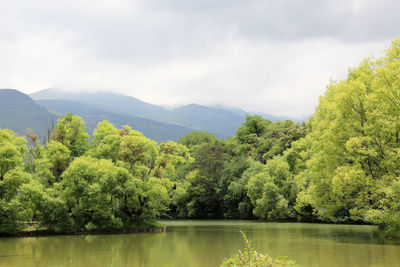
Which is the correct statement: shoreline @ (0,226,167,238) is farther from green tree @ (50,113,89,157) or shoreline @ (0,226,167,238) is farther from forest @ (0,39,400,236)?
green tree @ (50,113,89,157)

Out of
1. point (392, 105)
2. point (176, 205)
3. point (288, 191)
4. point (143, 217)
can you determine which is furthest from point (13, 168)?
point (176, 205)

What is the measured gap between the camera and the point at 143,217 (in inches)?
1714

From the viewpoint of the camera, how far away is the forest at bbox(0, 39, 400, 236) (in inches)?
1055

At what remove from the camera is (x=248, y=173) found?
65.3 metres

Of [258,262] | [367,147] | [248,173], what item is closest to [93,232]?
[367,147]

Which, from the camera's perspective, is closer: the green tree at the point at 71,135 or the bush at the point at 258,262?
the bush at the point at 258,262

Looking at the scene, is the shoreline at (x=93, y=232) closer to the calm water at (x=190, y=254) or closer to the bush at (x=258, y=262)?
the calm water at (x=190, y=254)

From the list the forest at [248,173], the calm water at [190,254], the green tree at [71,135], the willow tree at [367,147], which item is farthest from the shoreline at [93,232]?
the willow tree at [367,147]

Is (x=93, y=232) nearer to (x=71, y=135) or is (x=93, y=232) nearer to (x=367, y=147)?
(x=71, y=135)

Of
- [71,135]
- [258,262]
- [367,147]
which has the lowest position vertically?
[258,262]

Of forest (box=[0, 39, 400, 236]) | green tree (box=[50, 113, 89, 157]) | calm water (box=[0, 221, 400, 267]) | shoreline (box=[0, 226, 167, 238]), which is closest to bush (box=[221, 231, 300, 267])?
calm water (box=[0, 221, 400, 267])

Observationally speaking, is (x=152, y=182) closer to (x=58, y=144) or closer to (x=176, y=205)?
(x=58, y=144)

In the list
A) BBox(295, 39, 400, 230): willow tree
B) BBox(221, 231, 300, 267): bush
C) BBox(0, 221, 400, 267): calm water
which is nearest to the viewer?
BBox(221, 231, 300, 267): bush

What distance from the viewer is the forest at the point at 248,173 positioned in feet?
87.9
